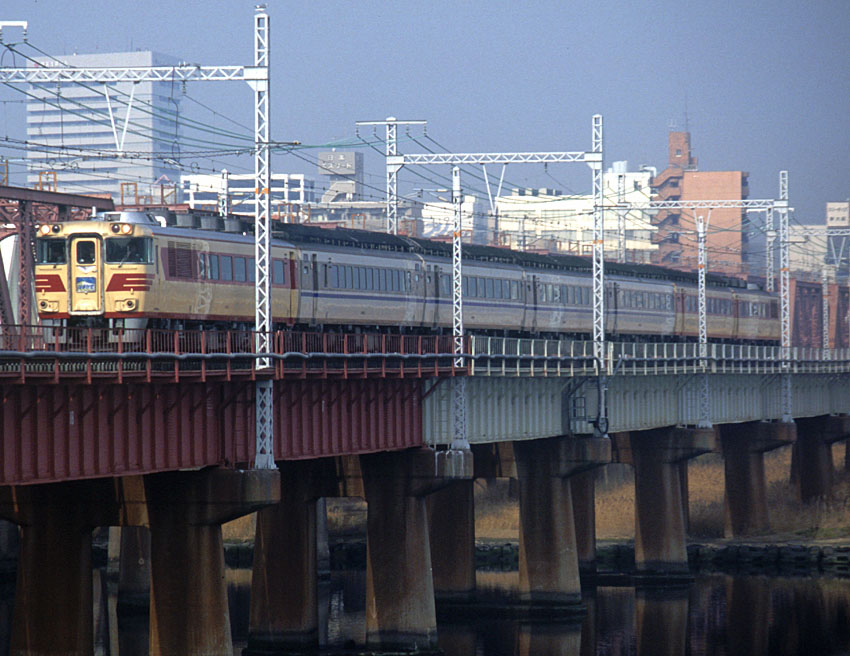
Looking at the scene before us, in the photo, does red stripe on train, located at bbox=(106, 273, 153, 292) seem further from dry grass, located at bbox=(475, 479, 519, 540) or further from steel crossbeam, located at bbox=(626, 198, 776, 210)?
dry grass, located at bbox=(475, 479, 519, 540)

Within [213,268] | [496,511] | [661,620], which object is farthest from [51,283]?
[496,511]

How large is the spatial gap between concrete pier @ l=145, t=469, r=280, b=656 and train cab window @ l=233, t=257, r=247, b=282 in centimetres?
950

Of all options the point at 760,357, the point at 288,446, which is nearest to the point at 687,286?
the point at 760,357

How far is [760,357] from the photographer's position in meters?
99.8

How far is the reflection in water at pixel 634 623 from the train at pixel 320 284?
14215 mm

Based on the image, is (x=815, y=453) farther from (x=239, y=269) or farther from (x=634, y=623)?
(x=239, y=269)

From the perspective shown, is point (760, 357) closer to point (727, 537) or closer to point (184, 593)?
point (727, 537)

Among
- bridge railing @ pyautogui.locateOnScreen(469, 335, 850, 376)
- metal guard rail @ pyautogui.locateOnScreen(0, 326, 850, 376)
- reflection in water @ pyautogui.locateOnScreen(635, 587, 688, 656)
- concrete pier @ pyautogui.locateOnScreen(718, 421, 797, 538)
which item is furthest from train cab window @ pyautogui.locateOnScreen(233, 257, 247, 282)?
concrete pier @ pyautogui.locateOnScreen(718, 421, 797, 538)

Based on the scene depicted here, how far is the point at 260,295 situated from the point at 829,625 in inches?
1470

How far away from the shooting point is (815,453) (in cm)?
11156

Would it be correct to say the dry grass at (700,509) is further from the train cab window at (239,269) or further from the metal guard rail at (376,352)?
the train cab window at (239,269)

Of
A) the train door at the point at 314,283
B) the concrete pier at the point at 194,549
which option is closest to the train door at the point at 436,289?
the train door at the point at 314,283

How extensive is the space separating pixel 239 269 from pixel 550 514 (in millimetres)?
26671

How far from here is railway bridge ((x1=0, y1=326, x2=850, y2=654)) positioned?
41.2 m
